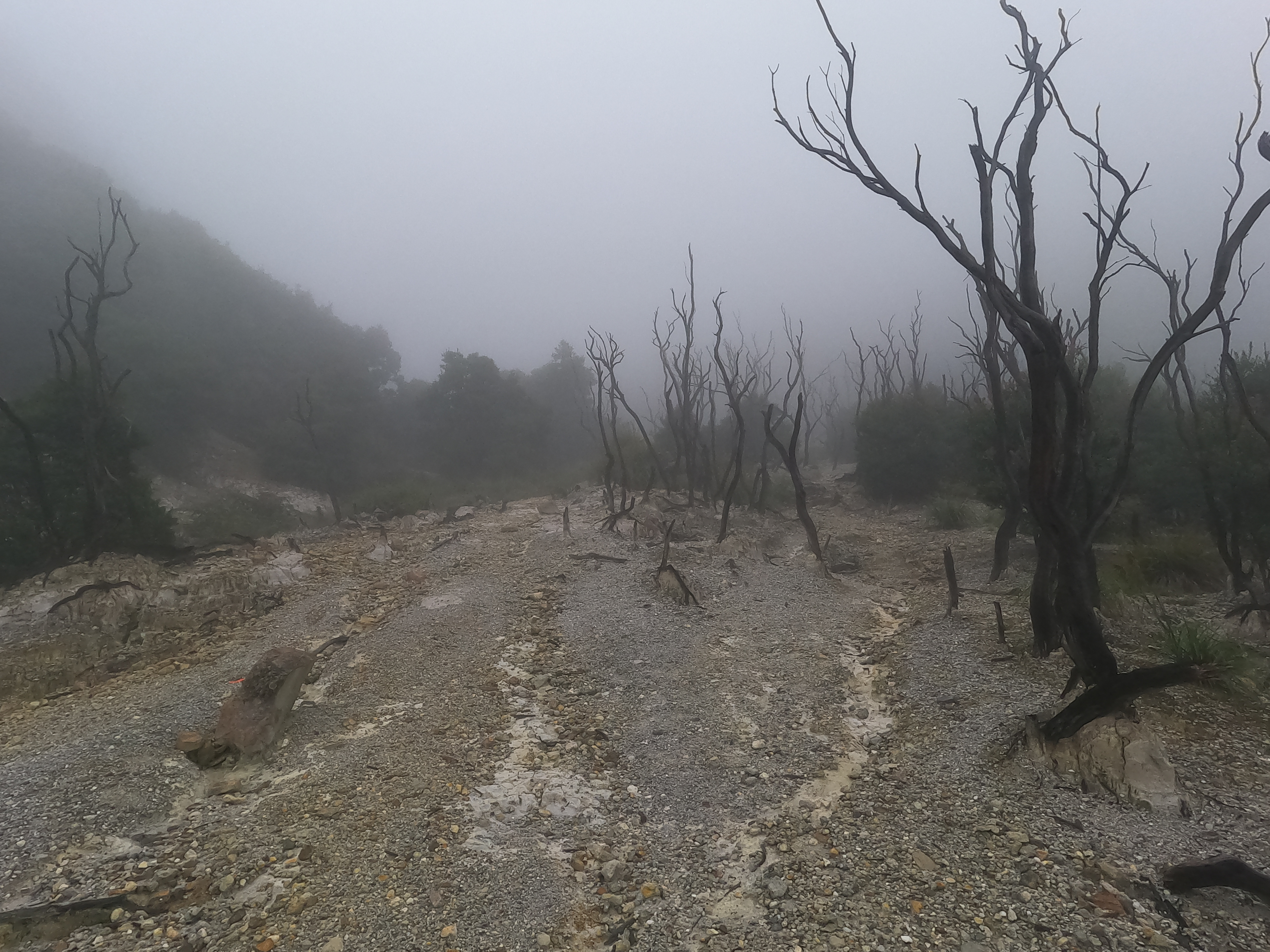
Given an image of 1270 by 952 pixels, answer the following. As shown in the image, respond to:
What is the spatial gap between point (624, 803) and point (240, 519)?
17028mm

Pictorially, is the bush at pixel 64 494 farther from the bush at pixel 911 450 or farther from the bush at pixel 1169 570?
the bush at pixel 911 450

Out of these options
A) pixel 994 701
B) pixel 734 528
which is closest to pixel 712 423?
pixel 734 528

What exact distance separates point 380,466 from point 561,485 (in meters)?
11.1

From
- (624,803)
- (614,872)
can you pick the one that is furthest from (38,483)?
(614,872)

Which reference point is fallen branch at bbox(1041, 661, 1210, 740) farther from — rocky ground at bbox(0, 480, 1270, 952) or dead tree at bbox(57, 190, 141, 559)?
dead tree at bbox(57, 190, 141, 559)

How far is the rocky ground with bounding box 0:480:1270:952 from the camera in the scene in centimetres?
347

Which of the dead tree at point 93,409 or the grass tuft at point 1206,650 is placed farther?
the dead tree at point 93,409

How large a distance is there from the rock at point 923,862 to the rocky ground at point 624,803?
2cm

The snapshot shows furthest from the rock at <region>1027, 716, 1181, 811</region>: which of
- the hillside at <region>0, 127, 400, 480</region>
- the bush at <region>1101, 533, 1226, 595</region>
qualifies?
the hillside at <region>0, 127, 400, 480</region>

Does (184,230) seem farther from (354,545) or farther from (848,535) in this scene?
(848,535)

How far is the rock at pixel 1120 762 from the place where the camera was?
3.93 metres

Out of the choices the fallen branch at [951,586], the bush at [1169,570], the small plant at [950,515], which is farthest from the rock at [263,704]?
the small plant at [950,515]

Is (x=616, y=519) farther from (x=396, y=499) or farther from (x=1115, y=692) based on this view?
→ (x=1115, y=692)

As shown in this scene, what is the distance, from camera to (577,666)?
768cm
